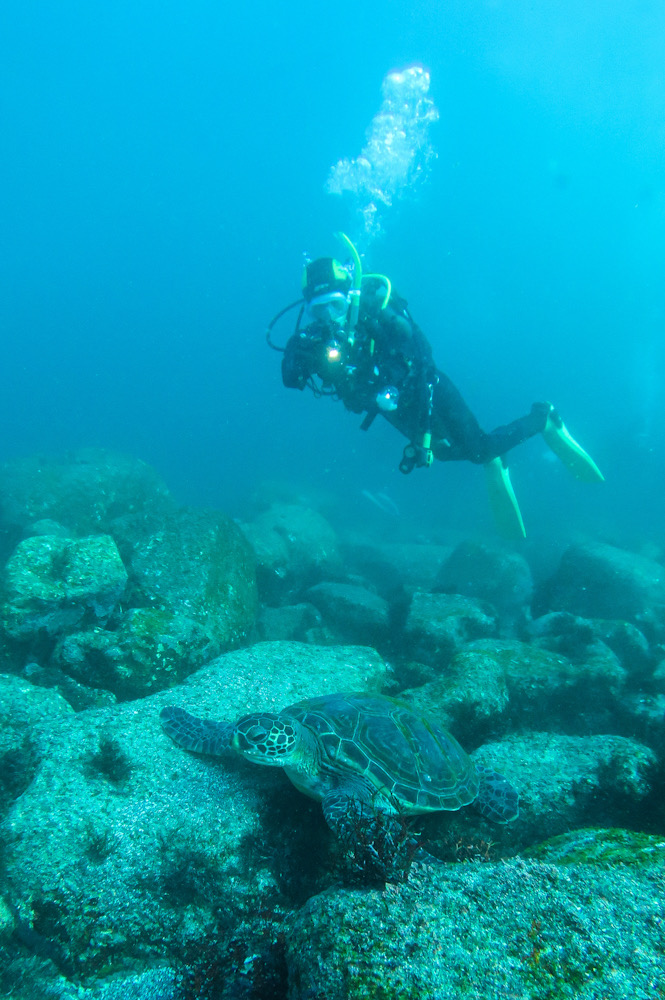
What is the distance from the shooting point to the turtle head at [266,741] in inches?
99.2

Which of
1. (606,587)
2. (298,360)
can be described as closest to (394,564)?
(606,587)

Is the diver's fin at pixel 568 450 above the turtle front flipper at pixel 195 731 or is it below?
above

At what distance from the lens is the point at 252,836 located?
2.56 m

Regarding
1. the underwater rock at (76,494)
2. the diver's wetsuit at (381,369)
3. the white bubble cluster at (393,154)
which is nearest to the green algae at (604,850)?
the diver's wetsuit at (381,369)

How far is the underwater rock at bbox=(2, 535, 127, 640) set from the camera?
13.3 ft

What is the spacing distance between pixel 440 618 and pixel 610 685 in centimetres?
208

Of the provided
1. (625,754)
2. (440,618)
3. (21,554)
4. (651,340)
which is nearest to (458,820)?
(625,754)

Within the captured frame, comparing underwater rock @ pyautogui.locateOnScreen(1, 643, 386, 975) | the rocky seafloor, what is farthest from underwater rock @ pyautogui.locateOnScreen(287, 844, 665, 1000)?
underwater rock @ pyautogui.locateOnScreen(1, 643, 386, 975)

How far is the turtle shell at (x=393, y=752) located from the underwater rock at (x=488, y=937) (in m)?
1.11

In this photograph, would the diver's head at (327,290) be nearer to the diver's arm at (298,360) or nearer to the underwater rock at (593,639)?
the diver's arm at (298,360)

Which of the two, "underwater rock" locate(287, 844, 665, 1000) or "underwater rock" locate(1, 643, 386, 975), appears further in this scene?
"underwater rock" locate(1, 643, 386, 975)

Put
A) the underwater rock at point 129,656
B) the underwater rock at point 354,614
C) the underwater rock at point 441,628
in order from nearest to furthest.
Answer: the underwater rock at point 129,656 < the underwater rock at point 441,628 < the underwater rock at point 354,614

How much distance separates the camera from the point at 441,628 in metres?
5.89

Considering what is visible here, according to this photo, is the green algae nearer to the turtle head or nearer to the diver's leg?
the turtle head
